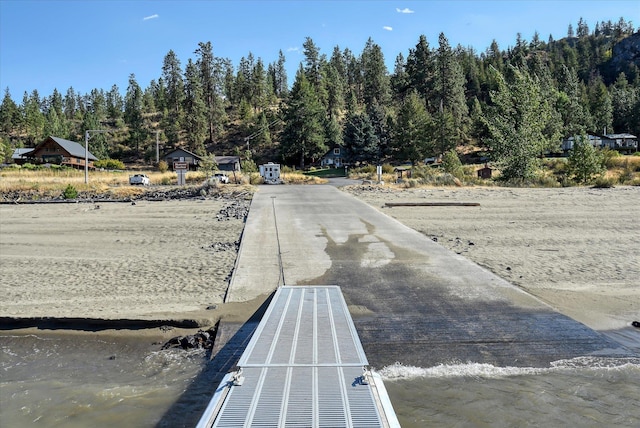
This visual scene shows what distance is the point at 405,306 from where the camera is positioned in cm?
789

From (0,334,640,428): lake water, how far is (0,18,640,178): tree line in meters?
39.3

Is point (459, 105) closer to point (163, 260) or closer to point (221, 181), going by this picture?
point (221, 181)

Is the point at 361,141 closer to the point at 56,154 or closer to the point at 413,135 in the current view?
the point at 413,135

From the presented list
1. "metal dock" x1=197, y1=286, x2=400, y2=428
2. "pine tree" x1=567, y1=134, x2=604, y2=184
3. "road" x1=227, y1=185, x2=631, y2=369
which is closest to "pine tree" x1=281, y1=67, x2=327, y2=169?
"pine tree" x1=567, y1=134, x2=604, y2=184

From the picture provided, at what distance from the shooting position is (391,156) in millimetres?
78812

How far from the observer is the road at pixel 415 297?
6250 mm

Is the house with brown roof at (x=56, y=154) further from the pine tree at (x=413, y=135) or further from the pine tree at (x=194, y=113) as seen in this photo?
the pine tree at (x=413, y=135)

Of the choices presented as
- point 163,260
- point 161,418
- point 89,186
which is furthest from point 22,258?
point 89,186

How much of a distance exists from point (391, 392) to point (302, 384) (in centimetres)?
137

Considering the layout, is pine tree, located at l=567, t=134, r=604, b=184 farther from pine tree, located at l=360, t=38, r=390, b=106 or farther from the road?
pine tree, located at l=360, t=38, r=390, b=106

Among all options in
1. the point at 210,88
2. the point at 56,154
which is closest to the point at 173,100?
the point at 210,88

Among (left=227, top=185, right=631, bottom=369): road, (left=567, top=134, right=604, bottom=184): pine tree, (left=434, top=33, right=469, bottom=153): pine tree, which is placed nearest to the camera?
(left=227, top=185, right=631, bottom=369): road

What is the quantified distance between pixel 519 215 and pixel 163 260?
13.8 m

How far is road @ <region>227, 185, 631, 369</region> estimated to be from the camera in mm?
6250
